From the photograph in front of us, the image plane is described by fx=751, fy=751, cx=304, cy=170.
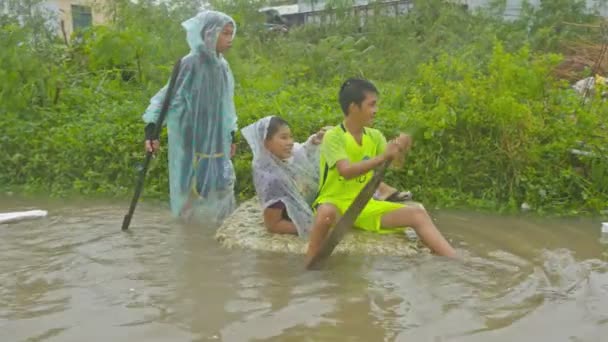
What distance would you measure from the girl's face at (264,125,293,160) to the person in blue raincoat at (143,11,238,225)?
2.85 ft

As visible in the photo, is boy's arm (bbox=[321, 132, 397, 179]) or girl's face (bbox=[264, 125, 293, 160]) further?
girl's face (bbox=[264, 125, 293, 160])

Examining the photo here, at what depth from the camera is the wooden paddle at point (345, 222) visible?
442cm

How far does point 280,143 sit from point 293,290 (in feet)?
5.08

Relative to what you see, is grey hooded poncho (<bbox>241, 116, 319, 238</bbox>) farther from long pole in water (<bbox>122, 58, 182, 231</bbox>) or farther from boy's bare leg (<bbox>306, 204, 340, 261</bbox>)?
long pole in water (<bbox>122, 58, 182, 231</bbox>)

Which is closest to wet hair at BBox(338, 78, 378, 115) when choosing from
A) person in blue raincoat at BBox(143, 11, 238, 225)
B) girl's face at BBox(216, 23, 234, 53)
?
girl's face at BBox(216, 23, 234, 53)

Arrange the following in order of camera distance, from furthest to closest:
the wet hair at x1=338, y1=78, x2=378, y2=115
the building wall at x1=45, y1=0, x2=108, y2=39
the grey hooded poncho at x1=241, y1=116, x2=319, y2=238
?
the building wall at x1=45, y1=0, x2=108, y2=39 < the grey hooded poncho at x1=241, y1=116, x2=319, y2=238 < the wet hair at x1=338, y1=78, x2=378, y2=115

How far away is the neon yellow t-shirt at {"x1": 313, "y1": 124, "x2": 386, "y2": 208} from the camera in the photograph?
4.79 metres

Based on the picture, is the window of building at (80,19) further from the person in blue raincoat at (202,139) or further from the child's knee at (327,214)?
the child's knee at (327,214)

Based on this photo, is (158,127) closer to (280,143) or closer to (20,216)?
(280,143)

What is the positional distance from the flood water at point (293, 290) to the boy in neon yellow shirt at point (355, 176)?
0.21 meters

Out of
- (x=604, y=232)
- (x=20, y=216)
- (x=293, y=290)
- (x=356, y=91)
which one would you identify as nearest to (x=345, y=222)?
(x=293, y=290)

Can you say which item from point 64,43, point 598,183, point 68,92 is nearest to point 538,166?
point 598,183

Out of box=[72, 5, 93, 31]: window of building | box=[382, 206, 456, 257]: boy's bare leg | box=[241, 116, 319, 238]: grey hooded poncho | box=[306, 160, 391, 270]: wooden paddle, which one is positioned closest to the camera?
box=[306, 160, 391, 270]: wooden paddle

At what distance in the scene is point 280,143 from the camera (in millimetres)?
5566
